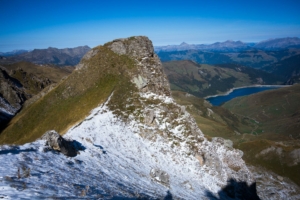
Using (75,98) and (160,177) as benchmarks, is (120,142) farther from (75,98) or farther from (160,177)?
(75,98)

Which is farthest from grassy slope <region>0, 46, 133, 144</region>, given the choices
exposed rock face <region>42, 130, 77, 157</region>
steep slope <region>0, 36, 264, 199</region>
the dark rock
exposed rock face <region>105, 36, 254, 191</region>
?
the dark rock

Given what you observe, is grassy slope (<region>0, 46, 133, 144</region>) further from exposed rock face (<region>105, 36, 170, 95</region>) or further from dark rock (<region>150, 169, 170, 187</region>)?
dark rock (<region>150, 169, 170, 187</region>)

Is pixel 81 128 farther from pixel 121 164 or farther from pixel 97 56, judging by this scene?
pixel 97 56

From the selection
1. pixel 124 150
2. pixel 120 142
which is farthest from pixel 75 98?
pixel 124 150

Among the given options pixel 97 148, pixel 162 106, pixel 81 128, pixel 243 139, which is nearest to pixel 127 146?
pixel 97 148

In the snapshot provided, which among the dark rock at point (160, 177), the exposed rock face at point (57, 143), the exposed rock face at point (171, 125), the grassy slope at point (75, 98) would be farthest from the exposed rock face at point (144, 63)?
the exposed rock face at point (57, 143)

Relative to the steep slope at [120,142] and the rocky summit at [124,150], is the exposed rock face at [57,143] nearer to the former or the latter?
the rocky summit at [124,150]
